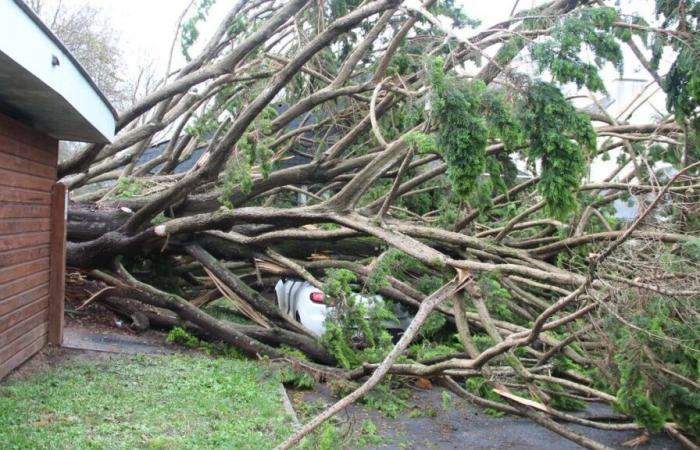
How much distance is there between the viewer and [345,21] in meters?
7.63

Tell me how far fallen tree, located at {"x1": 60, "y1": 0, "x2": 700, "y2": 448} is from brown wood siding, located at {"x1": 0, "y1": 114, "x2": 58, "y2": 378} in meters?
1.38

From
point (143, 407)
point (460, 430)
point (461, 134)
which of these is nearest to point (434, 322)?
point (460, 430)

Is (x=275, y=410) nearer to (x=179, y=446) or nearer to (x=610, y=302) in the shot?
(x=179, y=446)

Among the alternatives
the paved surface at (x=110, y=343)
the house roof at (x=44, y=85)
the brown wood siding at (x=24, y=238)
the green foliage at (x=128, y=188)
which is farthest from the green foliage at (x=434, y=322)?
the green foliage at (x=128, y=188)

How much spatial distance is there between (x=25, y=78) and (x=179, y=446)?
297 centimetres

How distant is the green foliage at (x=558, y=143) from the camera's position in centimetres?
513

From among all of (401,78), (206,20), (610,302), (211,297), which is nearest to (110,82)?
(206,20)

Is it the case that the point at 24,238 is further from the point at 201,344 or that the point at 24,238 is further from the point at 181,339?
the point at 201,344

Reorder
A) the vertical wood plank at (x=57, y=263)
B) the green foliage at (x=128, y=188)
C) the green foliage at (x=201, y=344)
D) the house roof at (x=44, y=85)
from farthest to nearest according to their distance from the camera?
1. the green foliage at (x=128, y=188)
2. the green foliage at (x=201, y=344)
3. the vertical wood plank at (x=57, y=263)
4. the house roof at (x=44, y=85)

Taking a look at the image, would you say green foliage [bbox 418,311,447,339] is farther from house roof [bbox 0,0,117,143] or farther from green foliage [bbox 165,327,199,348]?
house roof [bbox 0,0,117,143]

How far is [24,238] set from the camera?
6754 millimetres

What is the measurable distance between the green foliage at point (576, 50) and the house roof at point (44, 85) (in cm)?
374

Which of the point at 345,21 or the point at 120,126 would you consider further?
the point at 120,126

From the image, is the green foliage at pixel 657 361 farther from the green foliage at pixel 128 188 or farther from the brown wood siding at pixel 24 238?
the green foliage at pixel 128 188
